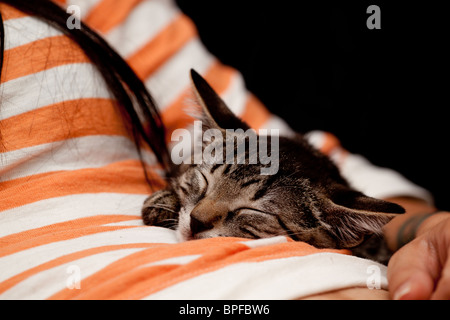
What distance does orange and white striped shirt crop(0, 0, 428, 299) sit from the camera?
1.84 feet

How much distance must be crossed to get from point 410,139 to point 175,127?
1188 mm

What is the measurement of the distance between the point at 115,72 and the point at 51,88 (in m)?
0.22

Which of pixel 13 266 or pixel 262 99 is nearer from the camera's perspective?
pixel 13 266

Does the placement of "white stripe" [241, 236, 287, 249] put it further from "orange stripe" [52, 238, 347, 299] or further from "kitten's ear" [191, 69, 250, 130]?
"kitten's ear" [191, 69, 250, 130]

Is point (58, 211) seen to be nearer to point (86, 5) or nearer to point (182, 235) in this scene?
point (182, 235)

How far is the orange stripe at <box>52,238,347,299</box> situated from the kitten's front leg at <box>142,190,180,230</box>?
1.07ft

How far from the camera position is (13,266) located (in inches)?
24.6

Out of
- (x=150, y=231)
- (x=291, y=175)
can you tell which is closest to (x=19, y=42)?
(x=150, y=231)

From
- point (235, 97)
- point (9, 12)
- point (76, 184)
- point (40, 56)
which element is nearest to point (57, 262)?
point (76, 184)

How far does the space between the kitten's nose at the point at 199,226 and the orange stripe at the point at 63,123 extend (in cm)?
39

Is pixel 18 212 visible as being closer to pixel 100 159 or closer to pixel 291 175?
pixel 100 159
